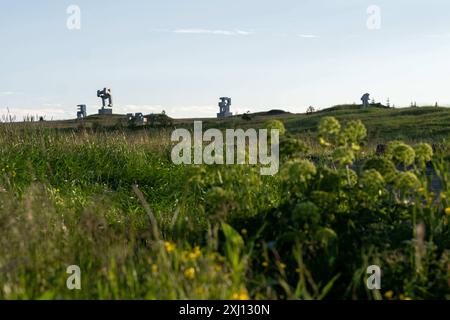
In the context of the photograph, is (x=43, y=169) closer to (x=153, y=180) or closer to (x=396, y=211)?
(x=153, y=180)

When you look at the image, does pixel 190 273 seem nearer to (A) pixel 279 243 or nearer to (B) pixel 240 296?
(B) pixel 240 296

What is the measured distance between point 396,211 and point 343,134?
795mm

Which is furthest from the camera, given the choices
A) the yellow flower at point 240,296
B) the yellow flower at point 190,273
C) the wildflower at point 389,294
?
the wildflower at point 389,294

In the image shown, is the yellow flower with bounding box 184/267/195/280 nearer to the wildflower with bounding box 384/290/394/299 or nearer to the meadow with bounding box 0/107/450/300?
the meadow with bounding box 0/107/450/300

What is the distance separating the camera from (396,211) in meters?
5.31

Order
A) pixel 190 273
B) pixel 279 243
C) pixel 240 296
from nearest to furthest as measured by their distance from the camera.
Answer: pixel 240 296, pixel 190 273, pixel 279 243

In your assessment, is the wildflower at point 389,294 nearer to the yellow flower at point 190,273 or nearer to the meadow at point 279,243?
the meadow at point 279,243

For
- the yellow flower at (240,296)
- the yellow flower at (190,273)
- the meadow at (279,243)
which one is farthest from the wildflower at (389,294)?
the yellow flower at (190,273)

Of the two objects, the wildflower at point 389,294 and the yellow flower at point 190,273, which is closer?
the yellow flower at point 190,273

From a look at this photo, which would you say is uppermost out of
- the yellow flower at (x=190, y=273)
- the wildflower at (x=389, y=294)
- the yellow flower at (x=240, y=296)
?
the yellow flower at (x=190, y=273)

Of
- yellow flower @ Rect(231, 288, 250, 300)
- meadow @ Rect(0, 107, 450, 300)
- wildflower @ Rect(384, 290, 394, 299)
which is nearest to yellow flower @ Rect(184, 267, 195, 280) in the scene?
meadow @ Rect(0, 107, 450, 300)

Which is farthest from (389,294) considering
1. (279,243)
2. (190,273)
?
(190,273)
